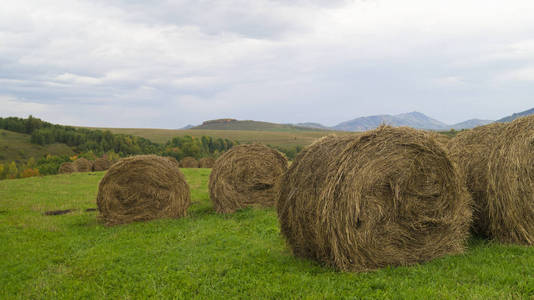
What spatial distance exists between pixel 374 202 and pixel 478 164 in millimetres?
2957

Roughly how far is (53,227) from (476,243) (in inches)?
412

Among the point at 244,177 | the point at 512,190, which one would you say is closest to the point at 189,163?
the point at 244,177

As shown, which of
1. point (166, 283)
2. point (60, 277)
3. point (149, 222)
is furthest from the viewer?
point (149, 222)

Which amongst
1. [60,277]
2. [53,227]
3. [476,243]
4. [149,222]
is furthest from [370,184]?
[53,227]

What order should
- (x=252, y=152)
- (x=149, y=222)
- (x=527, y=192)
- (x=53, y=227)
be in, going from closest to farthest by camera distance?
1. (x=527, y=192)
2. (x=53, y=227)
3. (x=149, y=222)
4. (x=252, y=152)

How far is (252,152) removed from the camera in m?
Result: 12.6

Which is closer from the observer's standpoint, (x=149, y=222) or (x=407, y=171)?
(x=407, y=171)

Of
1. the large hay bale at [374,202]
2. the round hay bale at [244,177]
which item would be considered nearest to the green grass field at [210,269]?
the large hay bale at [374,202]

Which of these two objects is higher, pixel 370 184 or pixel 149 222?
pixel 370 184

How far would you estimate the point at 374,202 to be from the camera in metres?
5.99

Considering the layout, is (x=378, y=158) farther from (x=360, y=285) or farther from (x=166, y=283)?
(x=166, y=283)

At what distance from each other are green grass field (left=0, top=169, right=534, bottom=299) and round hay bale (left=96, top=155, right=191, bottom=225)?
100 cm

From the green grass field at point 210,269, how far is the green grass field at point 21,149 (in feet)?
168

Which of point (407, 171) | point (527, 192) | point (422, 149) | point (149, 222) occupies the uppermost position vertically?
point (422, 149)
